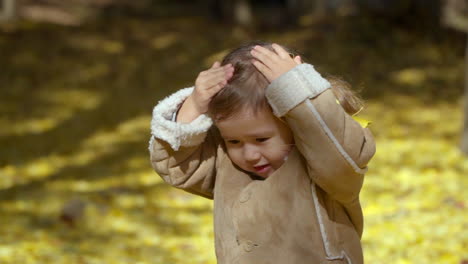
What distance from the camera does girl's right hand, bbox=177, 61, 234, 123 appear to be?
7.31 ft

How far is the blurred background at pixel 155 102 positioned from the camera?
4.89 m

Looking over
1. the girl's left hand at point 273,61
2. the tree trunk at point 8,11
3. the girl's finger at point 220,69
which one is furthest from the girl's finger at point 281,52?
the tree trunk at point 8,11

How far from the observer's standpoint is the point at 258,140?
2.24 metres

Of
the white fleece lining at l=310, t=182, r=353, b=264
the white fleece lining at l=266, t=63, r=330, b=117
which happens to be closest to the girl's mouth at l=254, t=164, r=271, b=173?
the white fleece lining at l=310, t=182, r=353, b=264

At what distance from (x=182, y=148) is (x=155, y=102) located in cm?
643

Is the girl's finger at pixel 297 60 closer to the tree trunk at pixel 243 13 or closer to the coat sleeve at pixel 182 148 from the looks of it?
the coat sleeve at pixel 182 148

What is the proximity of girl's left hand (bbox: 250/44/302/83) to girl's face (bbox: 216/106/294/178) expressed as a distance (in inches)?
5.6

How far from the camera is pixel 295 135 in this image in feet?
6.88

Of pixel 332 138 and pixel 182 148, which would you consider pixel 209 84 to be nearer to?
pixel 182 148

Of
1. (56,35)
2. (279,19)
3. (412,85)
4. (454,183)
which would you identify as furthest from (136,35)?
(454,183)

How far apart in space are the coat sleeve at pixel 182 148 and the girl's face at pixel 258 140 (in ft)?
0.39

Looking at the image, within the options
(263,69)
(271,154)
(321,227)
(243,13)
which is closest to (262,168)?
(271,154)

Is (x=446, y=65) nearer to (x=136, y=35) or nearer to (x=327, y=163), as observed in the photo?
(x=136, y=35)

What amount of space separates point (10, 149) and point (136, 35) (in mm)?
4870
